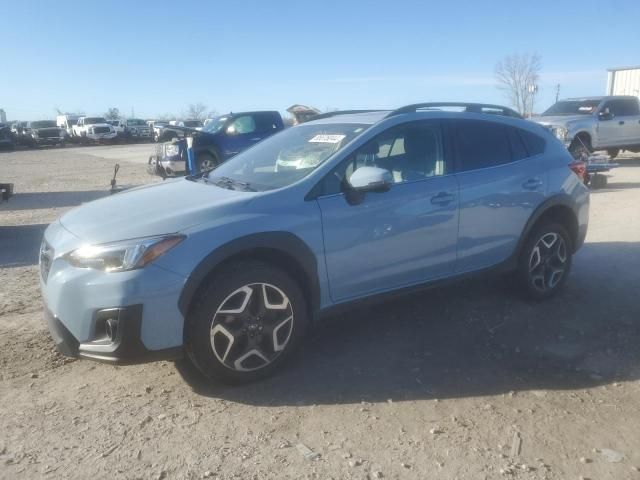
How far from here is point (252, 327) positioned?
11.3 feet

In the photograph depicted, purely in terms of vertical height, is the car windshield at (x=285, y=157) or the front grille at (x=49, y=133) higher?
the car windshield at (x=285, y=157)

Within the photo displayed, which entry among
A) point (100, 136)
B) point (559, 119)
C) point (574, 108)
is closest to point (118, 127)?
point (100, 136)

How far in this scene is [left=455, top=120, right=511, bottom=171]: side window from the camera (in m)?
4.43

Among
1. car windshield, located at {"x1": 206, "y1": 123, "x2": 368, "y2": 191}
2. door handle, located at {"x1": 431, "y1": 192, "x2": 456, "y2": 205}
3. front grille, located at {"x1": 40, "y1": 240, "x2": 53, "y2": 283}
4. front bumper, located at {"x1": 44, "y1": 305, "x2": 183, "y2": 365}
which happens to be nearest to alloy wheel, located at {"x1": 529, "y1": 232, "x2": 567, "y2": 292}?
door handle, located at {"x1": 431, "y1": 192, "x2": 456, "y2": 205}

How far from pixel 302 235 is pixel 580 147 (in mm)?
13609

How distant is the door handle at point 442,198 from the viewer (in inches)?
162

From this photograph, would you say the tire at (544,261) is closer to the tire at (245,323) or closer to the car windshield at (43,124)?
the tire at (245,323)

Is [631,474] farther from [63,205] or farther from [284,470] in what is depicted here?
[63,205]

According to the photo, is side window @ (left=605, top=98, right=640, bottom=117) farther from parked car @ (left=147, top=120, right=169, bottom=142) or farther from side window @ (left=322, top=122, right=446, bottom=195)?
side window @ (left=322, top=122, right=446, bottom=195)

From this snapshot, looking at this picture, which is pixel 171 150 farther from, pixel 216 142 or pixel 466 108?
pixel 466 108

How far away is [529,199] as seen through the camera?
4.68 meters

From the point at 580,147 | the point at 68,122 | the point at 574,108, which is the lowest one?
the point at 580,147

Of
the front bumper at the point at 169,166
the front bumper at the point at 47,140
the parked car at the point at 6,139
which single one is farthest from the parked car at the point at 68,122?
the front bumper at the point at 169,166

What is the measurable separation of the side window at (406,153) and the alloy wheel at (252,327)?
103cm
